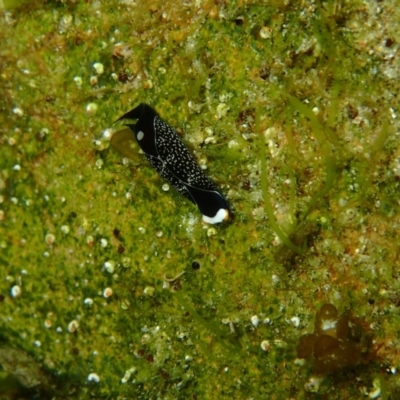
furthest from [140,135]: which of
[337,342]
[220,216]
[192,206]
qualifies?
[337,342]

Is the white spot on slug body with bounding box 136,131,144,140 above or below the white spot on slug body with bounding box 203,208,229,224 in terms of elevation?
above

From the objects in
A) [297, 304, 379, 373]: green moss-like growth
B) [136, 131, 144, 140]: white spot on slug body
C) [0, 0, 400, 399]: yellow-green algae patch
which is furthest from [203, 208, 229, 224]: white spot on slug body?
[297, 304, 379, 373]: green moss-like growth

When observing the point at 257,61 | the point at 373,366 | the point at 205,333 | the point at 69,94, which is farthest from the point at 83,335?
the point at 257,61

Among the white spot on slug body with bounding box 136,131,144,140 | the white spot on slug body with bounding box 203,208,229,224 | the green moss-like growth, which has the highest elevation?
the white spot on slug body with bounding box 136,131,144,140

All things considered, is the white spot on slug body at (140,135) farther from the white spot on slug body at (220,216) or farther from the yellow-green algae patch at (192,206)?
the white spot on slug body at (220,216)

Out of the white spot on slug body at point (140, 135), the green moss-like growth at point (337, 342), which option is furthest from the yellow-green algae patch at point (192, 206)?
the white spot on slug body at point (140, 135)

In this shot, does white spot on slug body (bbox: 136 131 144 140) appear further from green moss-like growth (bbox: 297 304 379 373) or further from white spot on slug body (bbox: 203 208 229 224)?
green moss-like growth (bbox: 297 304 379 373)

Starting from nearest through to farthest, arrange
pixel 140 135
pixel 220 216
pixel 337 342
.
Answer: pixel 337 342, pixel 220 216, pixel 140 135

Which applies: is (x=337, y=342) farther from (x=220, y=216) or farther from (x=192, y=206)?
(x=192, y=206)
